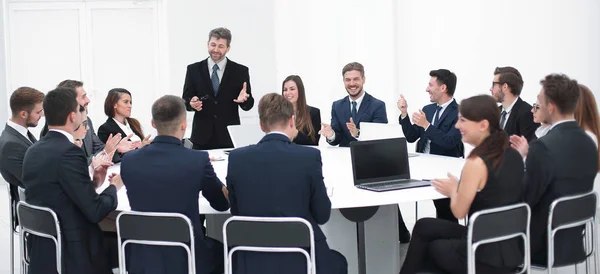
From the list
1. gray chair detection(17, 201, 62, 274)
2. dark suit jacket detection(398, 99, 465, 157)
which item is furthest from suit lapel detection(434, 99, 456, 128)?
gray chair detection(17, 201, 62, 274)

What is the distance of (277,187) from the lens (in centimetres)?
307

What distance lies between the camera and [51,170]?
3297mm

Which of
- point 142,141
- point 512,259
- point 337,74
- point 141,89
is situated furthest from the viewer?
point 141,89

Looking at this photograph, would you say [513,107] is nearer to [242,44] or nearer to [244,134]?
[244,134]

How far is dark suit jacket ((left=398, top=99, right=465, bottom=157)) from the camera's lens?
514 cm

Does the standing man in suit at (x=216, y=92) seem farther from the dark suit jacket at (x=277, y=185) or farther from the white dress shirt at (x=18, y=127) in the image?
the dark suit jacket at (x=277, y=185)

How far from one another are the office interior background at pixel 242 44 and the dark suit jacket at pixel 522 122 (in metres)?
2.44

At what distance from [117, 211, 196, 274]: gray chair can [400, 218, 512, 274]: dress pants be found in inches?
42.3

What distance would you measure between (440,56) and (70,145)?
208 inches

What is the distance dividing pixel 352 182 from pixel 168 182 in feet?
4.01

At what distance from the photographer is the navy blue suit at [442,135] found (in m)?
5.08

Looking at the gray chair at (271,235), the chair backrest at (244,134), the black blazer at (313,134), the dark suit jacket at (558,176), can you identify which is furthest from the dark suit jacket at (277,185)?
the black blazer at (313,134)

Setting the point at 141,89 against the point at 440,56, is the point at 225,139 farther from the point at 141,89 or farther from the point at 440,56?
the point at 141,89

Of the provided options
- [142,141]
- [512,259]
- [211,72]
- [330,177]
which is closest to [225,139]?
[211,72]
